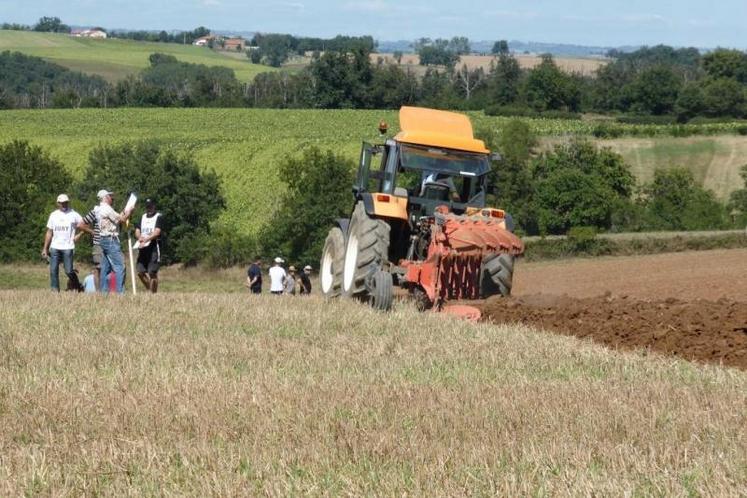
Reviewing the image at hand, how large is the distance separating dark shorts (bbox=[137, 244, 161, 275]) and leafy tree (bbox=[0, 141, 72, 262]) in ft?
92.3

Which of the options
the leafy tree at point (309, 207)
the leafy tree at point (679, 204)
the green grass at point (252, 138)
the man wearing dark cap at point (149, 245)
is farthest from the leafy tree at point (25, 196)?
the man wearing dark cap at point (149, 245)

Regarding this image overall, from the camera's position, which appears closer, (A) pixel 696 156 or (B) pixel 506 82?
(A) pixel 696 156

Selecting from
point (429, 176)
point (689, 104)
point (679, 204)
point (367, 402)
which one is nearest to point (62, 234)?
point (429, 176)

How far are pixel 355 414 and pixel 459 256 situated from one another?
6.33 metres

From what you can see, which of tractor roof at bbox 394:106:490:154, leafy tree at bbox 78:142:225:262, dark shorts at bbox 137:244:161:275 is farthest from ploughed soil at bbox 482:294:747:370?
leafy tree at bbox 78:142:225:262

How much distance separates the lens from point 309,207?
151ft

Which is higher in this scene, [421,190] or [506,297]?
[421,190]

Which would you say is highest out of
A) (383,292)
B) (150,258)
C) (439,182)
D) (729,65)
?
(439,182)

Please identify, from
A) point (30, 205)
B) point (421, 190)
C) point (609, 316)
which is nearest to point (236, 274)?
point (30, 205)

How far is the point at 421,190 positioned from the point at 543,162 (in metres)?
48.1

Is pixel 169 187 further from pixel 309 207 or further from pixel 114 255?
pixel 114 255

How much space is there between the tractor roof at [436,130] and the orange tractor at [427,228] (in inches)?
0.5

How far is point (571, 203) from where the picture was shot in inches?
2280

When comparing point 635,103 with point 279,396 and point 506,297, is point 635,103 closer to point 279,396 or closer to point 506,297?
point 506,297
